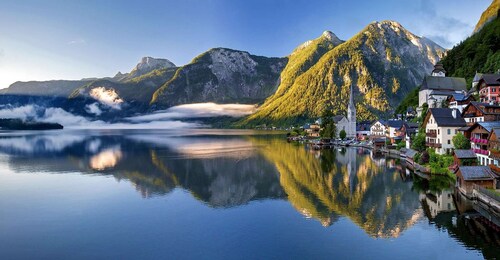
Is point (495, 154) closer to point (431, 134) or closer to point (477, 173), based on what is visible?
point (477, 173)

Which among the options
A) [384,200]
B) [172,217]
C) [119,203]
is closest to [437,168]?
[384,200]

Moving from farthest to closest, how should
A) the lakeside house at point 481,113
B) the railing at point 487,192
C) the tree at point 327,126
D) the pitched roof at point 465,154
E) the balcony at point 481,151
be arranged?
the tree at point 327,126 < the lakeside house at point 481,113 < the pitched roof at point 465,154 < the balcony at point 481,151 < the railing at point 487,192

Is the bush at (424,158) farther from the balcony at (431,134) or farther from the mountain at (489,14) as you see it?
the mountain at (489,14)

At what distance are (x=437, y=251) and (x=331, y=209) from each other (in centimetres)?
1355

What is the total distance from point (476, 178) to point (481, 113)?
2165 centimetres

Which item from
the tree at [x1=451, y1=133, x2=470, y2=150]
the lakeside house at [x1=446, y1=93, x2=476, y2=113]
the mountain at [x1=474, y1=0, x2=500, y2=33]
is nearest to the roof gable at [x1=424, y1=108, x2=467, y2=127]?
the tree at [x1=451, y1=133, x2=470, y2=150]

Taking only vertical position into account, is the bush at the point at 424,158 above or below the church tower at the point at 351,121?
below

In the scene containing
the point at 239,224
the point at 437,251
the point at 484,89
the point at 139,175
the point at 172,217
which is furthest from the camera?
the point at 484,89

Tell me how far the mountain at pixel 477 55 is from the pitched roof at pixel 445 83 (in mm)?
2600

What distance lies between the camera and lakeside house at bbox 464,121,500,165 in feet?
150

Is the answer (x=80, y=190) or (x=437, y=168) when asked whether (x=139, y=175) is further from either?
(x=437, y=168)

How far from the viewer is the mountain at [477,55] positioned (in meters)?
110

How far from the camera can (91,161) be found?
3374 inches

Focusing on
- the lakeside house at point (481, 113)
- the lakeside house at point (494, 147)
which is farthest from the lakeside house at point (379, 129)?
the lakeside house at point (494, 147)
